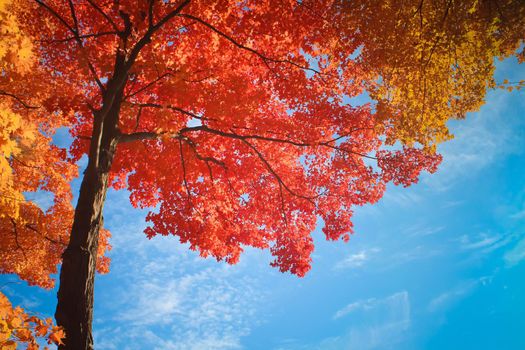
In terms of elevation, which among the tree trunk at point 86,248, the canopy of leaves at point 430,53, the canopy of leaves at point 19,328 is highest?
the canopy of leaves at point 430,53

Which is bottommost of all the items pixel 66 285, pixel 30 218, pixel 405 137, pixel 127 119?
pixel 66 285

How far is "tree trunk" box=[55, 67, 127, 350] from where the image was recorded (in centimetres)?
516

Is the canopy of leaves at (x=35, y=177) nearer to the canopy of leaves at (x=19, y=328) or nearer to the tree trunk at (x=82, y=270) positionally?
the tree trunk at (x=82, y=270)

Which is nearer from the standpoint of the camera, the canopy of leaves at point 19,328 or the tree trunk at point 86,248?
the canopy of leaves at point 19,328

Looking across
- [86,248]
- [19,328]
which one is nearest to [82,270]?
[86,248]

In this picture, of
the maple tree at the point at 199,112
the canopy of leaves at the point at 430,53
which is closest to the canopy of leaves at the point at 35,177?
the maple tree at the point at 199,112

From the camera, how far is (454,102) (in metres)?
7.19

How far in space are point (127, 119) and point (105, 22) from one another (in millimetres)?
2879

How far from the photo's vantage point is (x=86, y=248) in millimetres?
5625

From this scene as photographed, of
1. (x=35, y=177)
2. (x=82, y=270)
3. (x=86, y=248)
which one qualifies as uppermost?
(x=35, y=177)

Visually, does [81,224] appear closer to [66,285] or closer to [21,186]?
[66,285]

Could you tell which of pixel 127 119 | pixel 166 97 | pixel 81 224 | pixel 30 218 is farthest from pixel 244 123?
pixel 30 218

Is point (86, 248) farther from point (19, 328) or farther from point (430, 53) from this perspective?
point (430, 53)

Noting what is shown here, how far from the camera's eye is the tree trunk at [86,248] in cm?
516
